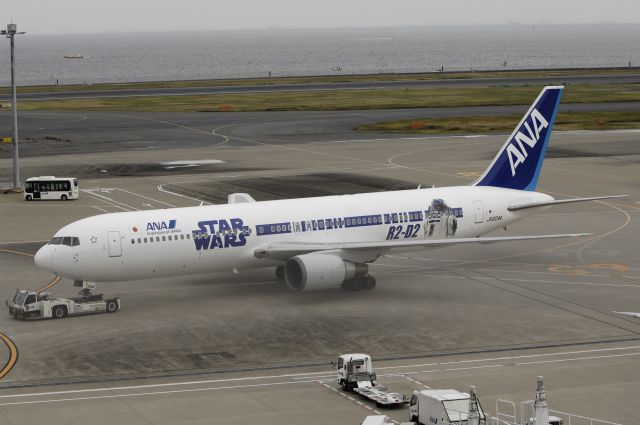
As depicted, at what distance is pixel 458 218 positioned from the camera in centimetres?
5878

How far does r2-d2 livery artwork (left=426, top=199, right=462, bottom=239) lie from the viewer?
5788 cm

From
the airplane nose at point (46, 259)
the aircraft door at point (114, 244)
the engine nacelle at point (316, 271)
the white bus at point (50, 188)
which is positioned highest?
the white bus at point (50, 188)

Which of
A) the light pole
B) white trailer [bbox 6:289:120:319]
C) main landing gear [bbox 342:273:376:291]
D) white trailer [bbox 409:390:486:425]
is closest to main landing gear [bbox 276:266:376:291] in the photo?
main landing gear [bbox 342:273:376:291]

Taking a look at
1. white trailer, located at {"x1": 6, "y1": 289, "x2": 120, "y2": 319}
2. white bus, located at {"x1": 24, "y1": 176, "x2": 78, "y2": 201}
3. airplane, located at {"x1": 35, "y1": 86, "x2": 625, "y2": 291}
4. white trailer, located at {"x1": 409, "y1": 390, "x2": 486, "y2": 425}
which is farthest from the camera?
white bus, located at {"x1": 24, "y1": 176, "x2": 78, "y2": 201}

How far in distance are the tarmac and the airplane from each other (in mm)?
1841

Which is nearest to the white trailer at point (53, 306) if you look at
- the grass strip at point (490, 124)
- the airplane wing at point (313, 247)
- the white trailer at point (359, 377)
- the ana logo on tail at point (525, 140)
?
the airplane wing at point (313, 247)

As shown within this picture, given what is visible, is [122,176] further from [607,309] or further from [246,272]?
[607,309]

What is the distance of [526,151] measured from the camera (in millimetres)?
62625

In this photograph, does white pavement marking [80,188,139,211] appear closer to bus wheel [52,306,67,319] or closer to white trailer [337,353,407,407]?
bus wheel [52,306,67,319]

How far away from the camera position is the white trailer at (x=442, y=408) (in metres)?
33.1

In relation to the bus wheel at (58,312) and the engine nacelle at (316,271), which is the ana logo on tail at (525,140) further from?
the bus wheel at (58,312)

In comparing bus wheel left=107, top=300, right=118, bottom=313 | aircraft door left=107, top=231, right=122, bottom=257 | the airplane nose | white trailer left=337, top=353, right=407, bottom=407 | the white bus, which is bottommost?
white trailer left=337, top=353, right=407, bottom=407

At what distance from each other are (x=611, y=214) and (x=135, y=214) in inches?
1508

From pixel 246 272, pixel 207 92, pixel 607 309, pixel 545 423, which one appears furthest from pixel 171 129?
pixel 545 423
